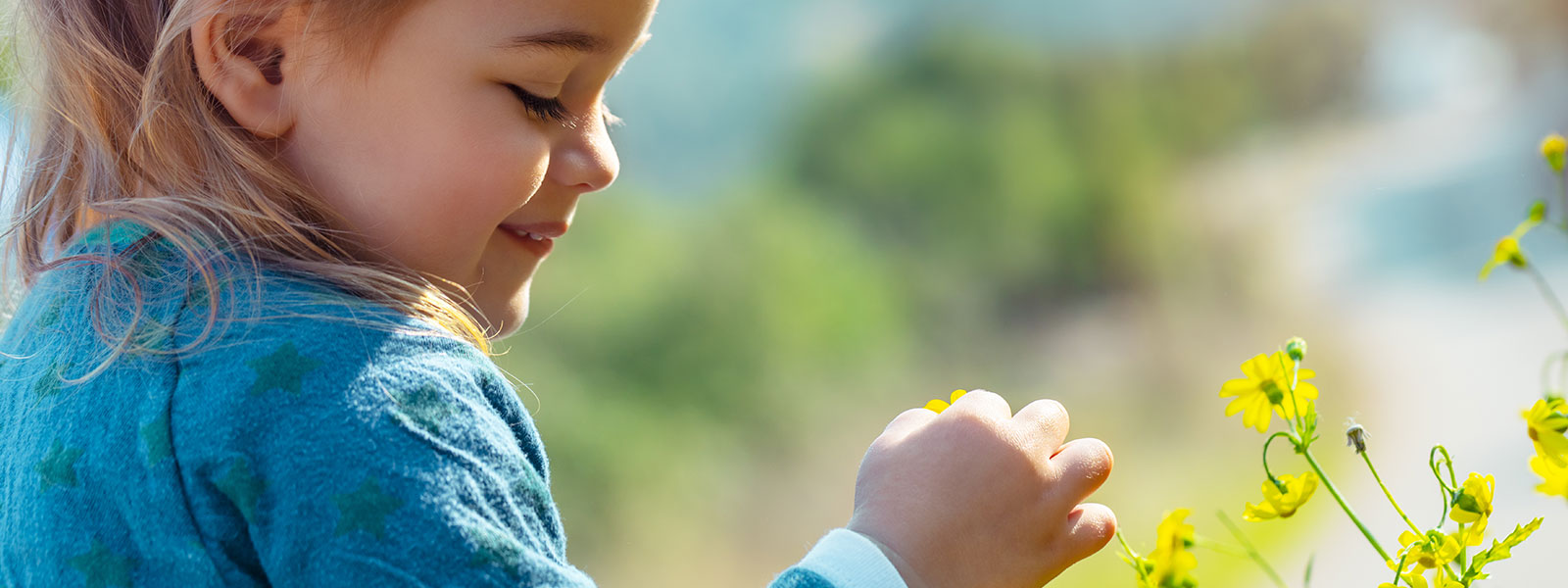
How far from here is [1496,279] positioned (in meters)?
1.50

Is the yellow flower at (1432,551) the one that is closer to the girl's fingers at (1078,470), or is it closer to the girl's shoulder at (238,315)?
the girl's fingers at (1078,470)

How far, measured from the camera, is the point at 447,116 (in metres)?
0.51

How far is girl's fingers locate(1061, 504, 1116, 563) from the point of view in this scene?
1.63 feet

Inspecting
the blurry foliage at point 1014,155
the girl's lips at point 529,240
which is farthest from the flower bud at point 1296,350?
the blurry foliage at point 1014,155

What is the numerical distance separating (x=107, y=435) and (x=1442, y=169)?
208 cm

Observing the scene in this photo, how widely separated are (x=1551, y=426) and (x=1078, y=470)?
0.18 meters

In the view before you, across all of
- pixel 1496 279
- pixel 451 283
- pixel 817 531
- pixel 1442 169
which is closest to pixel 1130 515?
pixel 817 531

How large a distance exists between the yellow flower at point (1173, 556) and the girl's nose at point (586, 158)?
0.35 meters

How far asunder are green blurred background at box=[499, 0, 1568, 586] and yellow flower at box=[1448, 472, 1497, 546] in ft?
4.85

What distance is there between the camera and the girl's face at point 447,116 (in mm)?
512

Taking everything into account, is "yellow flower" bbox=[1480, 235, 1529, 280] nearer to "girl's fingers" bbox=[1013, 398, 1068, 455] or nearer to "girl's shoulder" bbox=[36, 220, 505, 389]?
"girl's fingers" bbox=[1013, 398, 1068, 455]

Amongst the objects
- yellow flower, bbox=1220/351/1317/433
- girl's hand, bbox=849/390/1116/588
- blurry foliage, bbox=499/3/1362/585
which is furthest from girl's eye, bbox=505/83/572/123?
blurry foliage, bbox=499/3/1362/585

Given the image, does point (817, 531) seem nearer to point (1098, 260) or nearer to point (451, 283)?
point (1098, 260)

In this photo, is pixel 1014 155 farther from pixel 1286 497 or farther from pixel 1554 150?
pixel 1286 497
